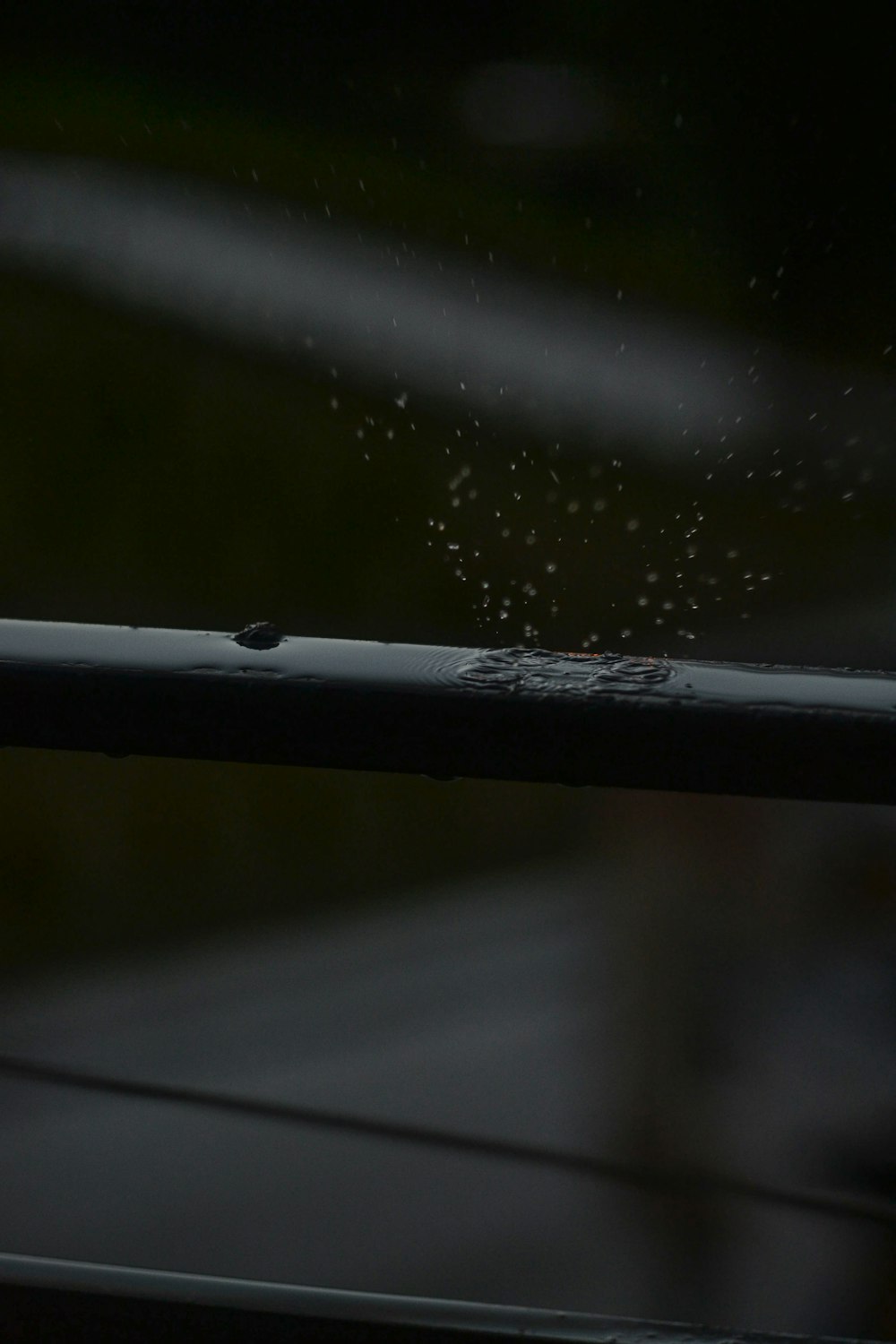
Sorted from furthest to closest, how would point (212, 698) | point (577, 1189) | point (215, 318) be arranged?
point (215, 318) → point (577, 1189) → point (212, 698)

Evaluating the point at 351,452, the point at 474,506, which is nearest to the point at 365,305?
the point at 351,452

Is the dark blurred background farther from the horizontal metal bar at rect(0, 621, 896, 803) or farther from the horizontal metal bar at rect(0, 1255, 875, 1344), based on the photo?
the horizontal metal bar at rect(0, 621, 896, 803)

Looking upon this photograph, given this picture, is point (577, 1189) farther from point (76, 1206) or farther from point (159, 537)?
point (159, 537)

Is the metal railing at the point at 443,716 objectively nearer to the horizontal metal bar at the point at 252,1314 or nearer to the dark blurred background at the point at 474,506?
the horizontal metal bar at the point at 252,1314

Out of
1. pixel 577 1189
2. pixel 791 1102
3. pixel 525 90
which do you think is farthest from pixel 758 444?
pixel 577 1189

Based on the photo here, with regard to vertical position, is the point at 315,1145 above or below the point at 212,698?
below

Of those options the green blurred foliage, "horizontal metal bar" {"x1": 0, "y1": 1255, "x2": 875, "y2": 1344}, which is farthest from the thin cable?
the green blurred foliage

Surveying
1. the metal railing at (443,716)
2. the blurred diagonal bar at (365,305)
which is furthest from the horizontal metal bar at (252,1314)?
the blurred diagonal bar at (365,305)
